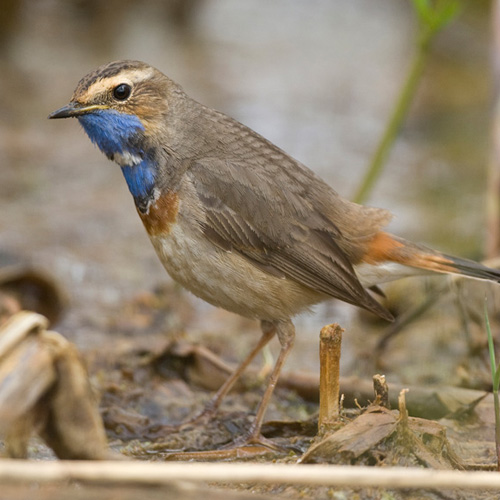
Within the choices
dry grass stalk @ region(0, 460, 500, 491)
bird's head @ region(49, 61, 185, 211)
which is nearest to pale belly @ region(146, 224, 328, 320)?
bird's head @ region(49, 61, 185, 211)

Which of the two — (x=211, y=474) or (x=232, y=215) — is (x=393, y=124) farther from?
(x=211, y=474)

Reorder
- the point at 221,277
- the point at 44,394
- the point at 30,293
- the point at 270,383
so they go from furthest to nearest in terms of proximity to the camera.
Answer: the point at 30,293 → the point at 270,383 → the point at 221,277 → the point at 44,394

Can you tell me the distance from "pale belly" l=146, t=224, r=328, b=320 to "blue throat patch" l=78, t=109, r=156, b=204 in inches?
13.3

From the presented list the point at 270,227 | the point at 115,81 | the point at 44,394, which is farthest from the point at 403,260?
the point at 44,394

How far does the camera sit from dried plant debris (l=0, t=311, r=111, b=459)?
8.96 ft

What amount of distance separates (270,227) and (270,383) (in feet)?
3.11

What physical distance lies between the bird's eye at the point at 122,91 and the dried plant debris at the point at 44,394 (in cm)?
256

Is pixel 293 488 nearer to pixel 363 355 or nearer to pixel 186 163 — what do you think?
pixel 186 163

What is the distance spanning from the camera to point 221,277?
502 centimetres

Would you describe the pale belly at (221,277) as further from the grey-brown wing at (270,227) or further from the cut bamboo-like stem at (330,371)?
the cut bamboo-like stem at (330,371)

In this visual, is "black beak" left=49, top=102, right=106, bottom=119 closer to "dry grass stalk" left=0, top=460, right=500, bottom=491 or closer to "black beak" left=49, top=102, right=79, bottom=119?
"black beak" left=49, top=102, right=79, bottom=119

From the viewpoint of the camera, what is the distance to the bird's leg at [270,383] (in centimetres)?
477

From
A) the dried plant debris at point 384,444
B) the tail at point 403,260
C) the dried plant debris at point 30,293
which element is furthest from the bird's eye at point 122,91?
the dried plant debris at point 384,444

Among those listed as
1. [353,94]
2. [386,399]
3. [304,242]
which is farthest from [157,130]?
→ [353,94]
